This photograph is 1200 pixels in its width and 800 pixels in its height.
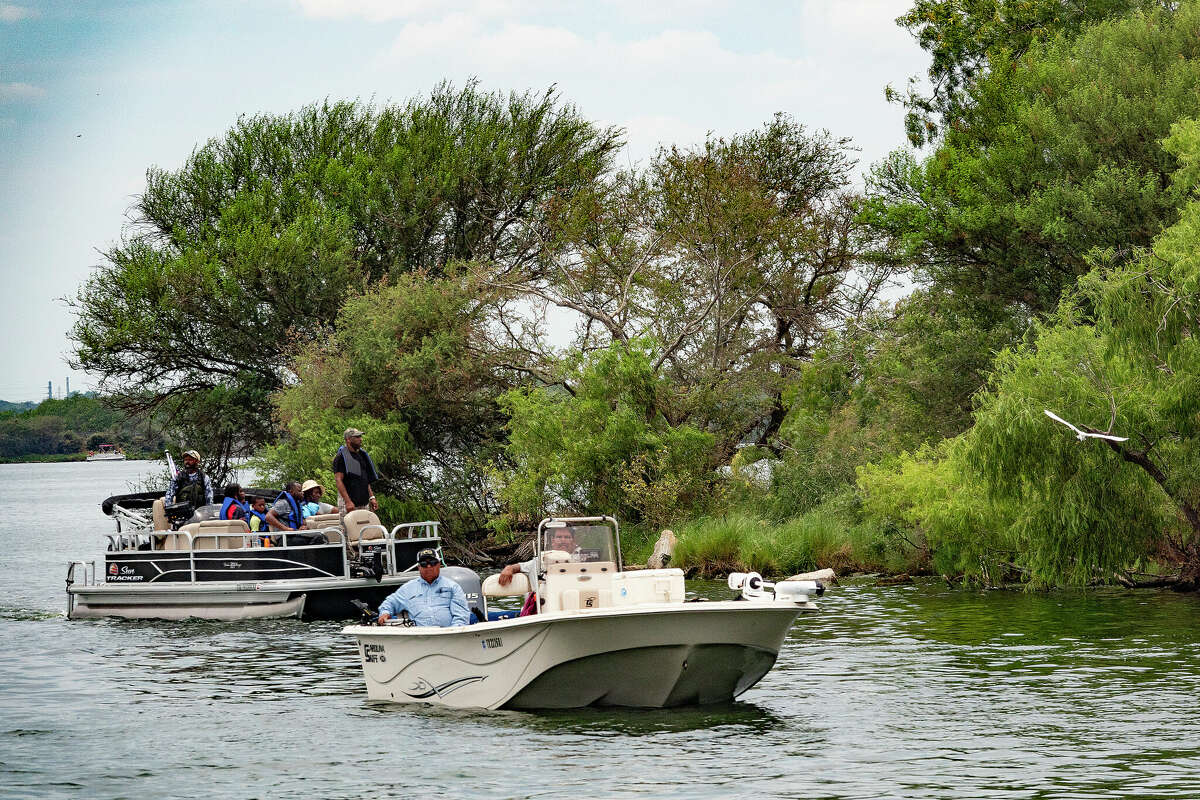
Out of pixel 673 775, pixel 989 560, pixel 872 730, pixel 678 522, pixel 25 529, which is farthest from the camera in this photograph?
pixel 25 529

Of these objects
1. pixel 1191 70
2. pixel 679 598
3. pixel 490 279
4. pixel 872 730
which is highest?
pixel 1191 70

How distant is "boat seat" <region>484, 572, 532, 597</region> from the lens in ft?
56.4

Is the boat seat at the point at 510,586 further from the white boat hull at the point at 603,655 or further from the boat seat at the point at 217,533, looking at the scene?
the boat seat at the point at 217,533

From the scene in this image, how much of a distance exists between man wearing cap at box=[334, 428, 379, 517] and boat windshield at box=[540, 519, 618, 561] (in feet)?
31.3

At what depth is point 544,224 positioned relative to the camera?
154 feet

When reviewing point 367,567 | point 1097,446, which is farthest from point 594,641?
point 1097,446

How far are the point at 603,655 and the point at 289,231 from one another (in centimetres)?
3203

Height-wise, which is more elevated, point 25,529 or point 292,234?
point 292,234

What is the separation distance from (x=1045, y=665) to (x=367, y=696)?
28.0 feet

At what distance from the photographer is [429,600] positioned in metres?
17.3

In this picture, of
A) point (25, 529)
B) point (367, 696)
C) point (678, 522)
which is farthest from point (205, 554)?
point (25, 529)

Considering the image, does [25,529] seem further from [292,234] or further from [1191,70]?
[1191,70]

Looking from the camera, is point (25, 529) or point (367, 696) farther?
point (25, 529)

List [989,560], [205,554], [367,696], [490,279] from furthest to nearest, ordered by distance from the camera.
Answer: [490,279], [989,560], [205,554], [367,696]
